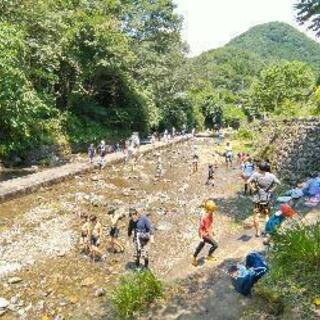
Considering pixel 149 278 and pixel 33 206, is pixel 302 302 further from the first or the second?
pixel 33 206

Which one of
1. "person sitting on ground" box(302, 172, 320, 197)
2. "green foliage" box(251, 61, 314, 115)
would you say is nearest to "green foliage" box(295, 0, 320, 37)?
"person sitting on ground" box(302, 172, 320, 197)

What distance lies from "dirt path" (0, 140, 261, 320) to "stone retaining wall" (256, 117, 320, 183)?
2.86m

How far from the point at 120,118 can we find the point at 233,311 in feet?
119

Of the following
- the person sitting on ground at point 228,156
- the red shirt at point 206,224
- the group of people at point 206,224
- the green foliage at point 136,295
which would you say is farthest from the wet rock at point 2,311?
the person sitting on ground at point 228,156

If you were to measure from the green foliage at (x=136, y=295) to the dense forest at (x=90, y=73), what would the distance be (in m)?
18.1

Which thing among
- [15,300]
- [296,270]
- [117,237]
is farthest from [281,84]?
[15,300]

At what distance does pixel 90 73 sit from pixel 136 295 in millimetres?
29830

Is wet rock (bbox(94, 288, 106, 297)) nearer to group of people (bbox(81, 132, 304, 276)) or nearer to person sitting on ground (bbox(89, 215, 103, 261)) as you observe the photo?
group of people (bbox(81, 132, 304, 276))

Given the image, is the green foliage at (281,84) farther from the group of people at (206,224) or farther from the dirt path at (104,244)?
the group of people at (206,224)

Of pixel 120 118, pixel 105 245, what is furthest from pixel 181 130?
pixel 105 245

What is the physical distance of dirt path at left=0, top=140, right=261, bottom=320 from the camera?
36.9 feet

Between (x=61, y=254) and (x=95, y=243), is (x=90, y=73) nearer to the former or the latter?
(x=61, y=254)

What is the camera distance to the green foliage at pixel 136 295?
1032 cm

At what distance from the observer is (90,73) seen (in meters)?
38.2
